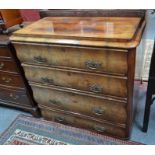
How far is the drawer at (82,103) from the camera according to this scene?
1271mm

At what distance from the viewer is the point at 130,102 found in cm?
121

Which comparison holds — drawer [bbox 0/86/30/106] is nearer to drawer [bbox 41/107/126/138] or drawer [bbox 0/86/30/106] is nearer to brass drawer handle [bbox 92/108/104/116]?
drawer [bbox 41/107/126/138]

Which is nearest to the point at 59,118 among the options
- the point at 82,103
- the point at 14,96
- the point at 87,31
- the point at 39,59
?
the point at 82,103

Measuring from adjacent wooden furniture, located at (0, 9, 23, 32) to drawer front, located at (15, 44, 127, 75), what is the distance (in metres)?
0.42

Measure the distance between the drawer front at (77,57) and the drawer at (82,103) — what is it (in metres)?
0.23

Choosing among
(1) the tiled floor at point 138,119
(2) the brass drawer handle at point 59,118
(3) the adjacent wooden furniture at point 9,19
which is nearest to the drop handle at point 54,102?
(2) the brass drawer handle at point 59,118

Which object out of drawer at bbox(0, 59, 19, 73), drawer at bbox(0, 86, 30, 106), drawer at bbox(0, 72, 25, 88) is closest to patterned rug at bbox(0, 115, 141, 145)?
drawer at bbox(0, 86, 30, 106)

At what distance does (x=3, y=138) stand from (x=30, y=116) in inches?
11.4

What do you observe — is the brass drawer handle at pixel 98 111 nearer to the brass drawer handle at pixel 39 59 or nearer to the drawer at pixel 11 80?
the brass drawer handle at pixel 39 59

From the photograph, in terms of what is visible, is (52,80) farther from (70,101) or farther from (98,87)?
(98,87)

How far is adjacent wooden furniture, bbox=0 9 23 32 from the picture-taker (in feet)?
5.30

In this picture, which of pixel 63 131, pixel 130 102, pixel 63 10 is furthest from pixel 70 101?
pixel 63 10

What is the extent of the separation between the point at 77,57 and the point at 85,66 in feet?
0.24

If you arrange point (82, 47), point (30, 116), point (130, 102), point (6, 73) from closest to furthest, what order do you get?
point (82, 47), point (130, 102), point (6, 73), point (30, 116)
